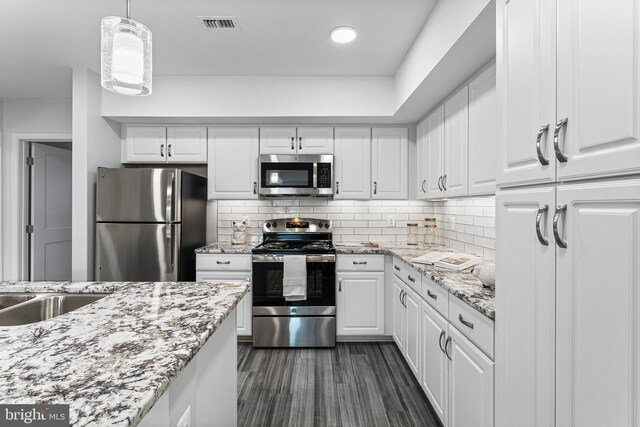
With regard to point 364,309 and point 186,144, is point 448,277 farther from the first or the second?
point 186,144

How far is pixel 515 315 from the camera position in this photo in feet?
3.64

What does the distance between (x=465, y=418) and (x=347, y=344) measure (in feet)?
5.50

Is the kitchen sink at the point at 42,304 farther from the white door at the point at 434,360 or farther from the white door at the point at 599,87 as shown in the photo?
the white door at the point at 599,87

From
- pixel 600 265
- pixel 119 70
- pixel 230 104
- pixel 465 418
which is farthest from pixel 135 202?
pixel 600 265

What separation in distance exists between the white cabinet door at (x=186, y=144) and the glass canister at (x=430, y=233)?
2.42 meters

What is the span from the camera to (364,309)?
10.2 feet

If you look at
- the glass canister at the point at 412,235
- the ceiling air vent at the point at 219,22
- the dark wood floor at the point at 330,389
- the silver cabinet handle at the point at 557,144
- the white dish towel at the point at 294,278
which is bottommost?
the dark wood floor at the point at 330,389

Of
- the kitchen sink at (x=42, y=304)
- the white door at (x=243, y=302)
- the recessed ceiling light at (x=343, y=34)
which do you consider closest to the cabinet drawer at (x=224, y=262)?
the white door at (x=243, y=302)

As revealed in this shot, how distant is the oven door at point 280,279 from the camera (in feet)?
9.93

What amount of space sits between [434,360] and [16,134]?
4839 mm

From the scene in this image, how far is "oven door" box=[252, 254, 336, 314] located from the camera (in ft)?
9.93

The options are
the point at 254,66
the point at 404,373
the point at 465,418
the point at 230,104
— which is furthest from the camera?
the point at 230,104

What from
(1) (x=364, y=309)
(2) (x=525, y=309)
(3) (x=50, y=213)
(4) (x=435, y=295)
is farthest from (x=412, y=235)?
(3) (x=50, y=213)

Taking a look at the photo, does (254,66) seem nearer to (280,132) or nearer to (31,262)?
(280,132)
